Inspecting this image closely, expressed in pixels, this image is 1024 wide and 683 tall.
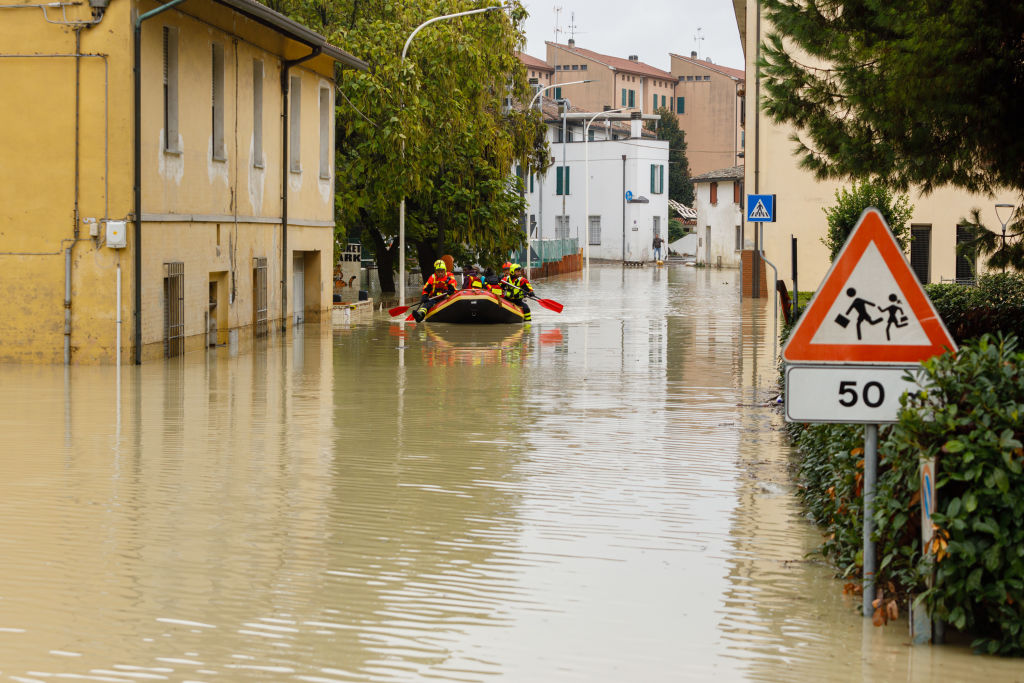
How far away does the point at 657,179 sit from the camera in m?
89.9

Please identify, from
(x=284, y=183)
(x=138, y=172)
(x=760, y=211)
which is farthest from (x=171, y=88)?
(x=760, y=211)

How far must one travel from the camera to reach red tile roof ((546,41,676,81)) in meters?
110

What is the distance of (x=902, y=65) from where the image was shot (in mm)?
11367

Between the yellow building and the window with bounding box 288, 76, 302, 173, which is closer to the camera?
the yellow building

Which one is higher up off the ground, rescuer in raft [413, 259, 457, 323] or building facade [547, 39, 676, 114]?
building facade [547, 39, 676, 114]

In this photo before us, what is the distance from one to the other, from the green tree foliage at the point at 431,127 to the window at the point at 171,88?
1408 cm

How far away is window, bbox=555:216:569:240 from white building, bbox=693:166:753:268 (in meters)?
8.85

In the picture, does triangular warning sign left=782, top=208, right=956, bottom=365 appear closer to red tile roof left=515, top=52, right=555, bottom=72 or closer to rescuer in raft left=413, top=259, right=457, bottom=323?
rescuer in raft left=413, top=259, right=457, bottom=323

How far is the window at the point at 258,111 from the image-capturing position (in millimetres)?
27828

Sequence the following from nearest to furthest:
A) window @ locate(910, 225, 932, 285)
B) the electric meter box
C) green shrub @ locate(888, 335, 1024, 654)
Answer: green shrub @ locate(888, 335, 1024, 654), the electric meter box, window @ locate(910, 225, 932, 285)

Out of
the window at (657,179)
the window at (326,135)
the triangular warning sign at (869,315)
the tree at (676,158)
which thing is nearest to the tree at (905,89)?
the triangular warning sign at (869,315)

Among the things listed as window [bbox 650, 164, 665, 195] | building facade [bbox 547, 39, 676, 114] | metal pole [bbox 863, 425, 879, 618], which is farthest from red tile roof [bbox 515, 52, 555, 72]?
metal pole [bbox 863, 425, 879, 618]

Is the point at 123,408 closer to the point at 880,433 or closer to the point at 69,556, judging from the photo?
the point at 69,556

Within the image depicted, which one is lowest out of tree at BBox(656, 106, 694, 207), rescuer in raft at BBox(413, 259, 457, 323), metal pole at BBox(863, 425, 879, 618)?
metal pole at BBox(863, 425, 879, 618)
